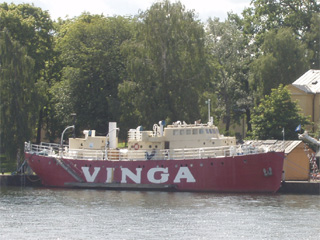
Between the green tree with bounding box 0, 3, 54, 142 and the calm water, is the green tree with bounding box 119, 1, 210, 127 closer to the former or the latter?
the green tree with bounding box 0, 3, 54, 142

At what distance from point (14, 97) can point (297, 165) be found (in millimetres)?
22850

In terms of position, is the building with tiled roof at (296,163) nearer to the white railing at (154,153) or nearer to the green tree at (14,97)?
the white railing at (154,153)

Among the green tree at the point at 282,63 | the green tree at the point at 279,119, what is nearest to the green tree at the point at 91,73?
the green tree at the point at 282,63

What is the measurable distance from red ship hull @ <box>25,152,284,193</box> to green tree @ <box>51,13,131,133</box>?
15.6 metres

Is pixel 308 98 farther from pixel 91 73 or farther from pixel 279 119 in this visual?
pixel 91 73

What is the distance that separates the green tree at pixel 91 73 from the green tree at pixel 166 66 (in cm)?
447

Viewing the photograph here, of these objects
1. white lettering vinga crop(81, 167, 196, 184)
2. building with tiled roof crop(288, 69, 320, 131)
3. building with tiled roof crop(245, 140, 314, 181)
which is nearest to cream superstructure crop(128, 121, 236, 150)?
white lettering vinga crop(81, 167, 196, 184)

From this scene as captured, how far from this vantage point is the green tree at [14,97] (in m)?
61.2

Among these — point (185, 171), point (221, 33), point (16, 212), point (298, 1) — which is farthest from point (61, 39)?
point (16, 212)

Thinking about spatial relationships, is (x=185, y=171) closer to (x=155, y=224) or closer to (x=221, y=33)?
(x=155, y=224)

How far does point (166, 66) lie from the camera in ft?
220

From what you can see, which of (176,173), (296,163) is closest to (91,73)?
(176,173)

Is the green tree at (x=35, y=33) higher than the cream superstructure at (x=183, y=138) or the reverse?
higher

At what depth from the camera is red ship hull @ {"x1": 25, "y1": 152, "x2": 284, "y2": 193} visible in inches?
2005
